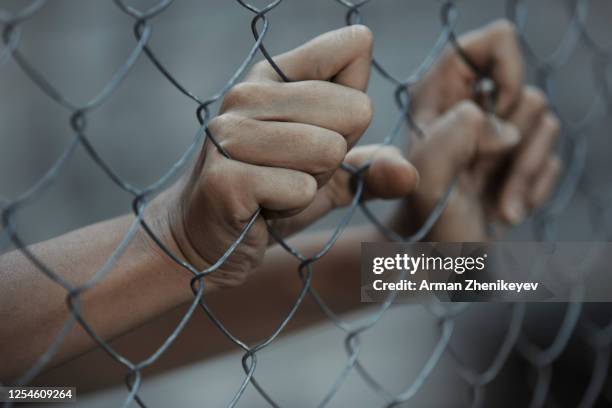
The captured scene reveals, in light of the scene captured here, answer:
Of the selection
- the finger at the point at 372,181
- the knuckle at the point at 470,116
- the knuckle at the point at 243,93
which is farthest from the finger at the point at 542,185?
the knuckle at the point at 243,93

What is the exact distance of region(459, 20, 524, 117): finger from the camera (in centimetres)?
135

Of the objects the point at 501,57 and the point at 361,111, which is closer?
the point at 361,111

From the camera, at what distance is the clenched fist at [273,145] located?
812 mm

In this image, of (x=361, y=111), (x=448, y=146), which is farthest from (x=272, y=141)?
(x=448, y=146)

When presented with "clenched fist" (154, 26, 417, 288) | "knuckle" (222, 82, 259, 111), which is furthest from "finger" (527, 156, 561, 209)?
"knuckle" (222, 82, 259, 111)

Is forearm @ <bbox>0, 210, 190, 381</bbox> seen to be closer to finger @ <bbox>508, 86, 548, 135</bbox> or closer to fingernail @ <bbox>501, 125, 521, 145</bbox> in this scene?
fingernail @ <bbox>501, 125, 521, 145</bbox>

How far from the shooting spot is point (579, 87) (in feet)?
12.8

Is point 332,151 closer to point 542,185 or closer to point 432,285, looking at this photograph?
point 432,285

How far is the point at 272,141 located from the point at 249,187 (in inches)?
2.3

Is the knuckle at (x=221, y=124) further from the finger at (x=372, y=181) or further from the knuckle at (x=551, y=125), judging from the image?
the knuckle at (x=551, y=125)

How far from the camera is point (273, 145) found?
81 centimetres

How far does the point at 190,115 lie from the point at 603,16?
2.33 meters

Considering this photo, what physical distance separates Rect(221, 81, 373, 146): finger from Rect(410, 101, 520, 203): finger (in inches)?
16.8

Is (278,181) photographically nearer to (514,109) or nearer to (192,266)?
(192,266)
